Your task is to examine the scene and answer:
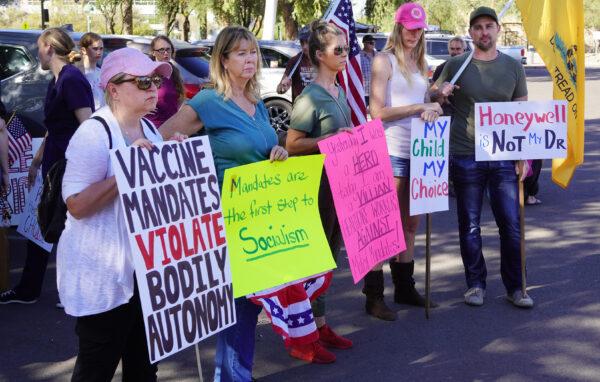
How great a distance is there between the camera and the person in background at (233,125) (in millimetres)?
3943

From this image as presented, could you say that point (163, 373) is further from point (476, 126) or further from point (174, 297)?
point (476, 126)

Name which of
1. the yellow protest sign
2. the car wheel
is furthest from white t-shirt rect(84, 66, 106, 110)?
the car wheel

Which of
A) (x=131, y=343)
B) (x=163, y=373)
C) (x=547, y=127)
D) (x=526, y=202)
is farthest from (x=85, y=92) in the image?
Result: (x=526, y=202)

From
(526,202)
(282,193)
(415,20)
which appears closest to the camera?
(282,193)

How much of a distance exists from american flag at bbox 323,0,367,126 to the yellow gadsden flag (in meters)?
1.24

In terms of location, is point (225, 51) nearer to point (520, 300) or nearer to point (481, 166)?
point (481, 166)

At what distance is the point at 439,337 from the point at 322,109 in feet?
5.35

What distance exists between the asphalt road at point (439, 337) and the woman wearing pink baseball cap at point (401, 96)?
1.44 feet

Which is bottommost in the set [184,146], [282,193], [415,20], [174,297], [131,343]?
[131,343]

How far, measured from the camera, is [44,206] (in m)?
3.35

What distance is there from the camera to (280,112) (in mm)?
14148

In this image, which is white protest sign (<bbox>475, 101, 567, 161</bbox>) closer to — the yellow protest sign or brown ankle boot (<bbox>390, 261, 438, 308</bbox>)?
brown ankle boot (<bbox>390, 261, 438, 308</bbox>)

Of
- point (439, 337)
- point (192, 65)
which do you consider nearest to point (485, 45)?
point (439, 337)

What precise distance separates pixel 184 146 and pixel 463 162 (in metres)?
2.80
